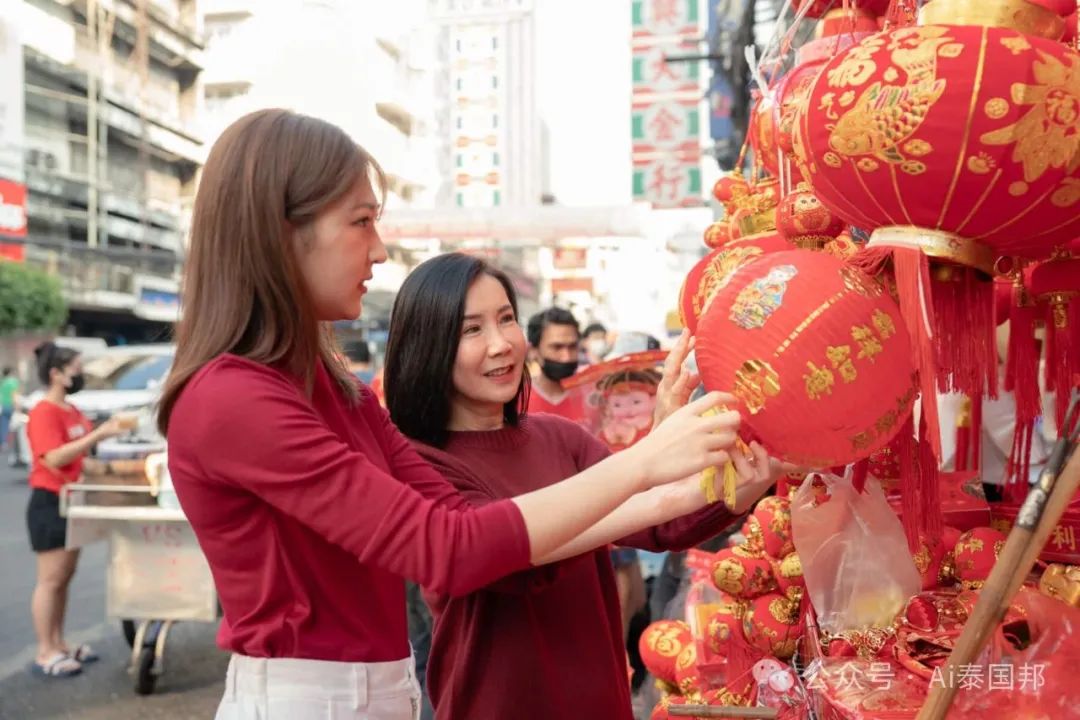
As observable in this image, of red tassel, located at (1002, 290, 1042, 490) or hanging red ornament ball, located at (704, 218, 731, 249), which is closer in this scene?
red tassel, located at (1002, 290, 1042, 490)

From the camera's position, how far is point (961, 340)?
1.21 m

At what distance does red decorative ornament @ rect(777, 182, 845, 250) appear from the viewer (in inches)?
58.5

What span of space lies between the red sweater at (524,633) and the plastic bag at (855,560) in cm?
20

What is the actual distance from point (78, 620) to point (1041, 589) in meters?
5.57

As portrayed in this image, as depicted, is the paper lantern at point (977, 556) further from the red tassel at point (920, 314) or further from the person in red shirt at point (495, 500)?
the red tassel at point (920, 314)

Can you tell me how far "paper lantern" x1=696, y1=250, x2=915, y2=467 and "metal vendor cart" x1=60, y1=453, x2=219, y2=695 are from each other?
3.67 meters

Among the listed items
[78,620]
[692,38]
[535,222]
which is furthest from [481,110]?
[78,620]

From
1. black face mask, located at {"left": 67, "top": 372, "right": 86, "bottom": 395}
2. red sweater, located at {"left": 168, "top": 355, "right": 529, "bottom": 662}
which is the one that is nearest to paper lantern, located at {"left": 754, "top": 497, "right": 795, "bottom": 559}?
red sweater, located at {"left": 168, "top": 355, "right": 529, "bottom": 662}

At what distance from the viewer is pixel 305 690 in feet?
3.96

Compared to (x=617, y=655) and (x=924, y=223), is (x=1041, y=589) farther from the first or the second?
(x=617, y=655)

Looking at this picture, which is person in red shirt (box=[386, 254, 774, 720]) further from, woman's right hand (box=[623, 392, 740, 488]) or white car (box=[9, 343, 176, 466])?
white car (box=[9, 343, 176, 466])

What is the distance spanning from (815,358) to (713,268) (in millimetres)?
612

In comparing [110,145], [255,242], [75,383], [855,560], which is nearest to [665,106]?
[75,383]

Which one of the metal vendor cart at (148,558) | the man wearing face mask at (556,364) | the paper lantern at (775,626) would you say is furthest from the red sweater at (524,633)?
the metal vendor cart at (148,558)
